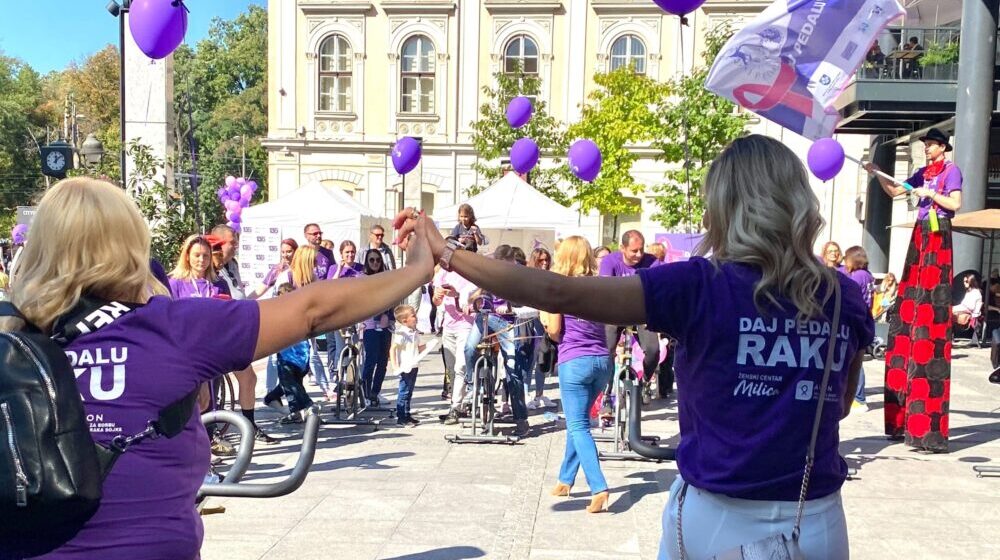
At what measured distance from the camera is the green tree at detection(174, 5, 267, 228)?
62.8m

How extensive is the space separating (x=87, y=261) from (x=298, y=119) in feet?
111

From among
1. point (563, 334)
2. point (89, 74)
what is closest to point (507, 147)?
point (563, 334)

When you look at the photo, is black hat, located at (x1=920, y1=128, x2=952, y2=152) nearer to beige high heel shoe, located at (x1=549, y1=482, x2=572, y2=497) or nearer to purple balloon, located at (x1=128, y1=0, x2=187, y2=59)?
beige high heel shoe, located at (x1=549, y1=482, x2=572, y2=497)

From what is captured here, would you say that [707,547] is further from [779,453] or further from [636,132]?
[636,132]

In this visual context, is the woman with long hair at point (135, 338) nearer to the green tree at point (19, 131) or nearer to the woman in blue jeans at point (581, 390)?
the woman in blue jeans at point (581, 390)

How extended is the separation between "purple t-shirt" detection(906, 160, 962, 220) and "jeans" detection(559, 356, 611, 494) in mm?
3564

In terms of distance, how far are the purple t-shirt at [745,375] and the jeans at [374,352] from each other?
8276 mm

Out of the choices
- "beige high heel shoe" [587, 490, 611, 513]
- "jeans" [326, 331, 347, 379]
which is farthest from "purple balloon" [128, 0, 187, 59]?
"beige high heel shoe" [587, 490, 611, 513]

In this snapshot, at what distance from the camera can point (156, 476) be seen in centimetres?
216

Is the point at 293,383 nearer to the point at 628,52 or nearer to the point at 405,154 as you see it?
the point at 405,154

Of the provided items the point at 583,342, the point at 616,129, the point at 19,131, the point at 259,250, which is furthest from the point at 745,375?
the point at 19,131

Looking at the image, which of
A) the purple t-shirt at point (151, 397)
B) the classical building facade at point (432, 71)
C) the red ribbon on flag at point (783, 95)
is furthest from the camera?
the classical building facade at point (432, 71)

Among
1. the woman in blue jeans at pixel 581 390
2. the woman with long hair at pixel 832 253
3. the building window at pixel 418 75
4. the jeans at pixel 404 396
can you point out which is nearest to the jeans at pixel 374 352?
the jeans at pixel 404 396

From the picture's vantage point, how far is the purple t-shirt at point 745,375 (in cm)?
244
